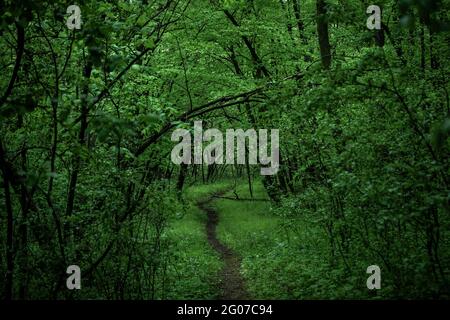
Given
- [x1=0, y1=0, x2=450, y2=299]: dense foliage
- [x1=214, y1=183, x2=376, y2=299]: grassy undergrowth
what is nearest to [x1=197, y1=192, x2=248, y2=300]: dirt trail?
[x1=214, y1=183, x2=376, y2=299]: grassy undergrowth

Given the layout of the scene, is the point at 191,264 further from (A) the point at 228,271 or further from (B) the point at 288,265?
(B) the point at 288,265

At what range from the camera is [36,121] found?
7188mm

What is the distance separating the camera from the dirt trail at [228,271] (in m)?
9.98

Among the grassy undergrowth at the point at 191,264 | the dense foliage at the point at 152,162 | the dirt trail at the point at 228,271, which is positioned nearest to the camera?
the dense foliage at the point at 152,162

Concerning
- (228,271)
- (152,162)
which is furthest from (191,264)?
(152,162)

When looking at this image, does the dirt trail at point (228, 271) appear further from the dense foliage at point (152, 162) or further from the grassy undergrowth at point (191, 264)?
the dense foliage at point (152, 162)

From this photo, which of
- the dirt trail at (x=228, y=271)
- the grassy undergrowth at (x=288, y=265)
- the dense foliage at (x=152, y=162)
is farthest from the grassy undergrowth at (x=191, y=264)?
the grassy undergrowth at (x=288, y=265)

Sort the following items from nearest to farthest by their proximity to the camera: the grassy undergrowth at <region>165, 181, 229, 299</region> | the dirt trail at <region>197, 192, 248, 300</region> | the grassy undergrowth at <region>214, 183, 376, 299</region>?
the grassy undergrowth at <region>214, 183, 376, 299</region>
the grassy undergrowth at <region>165, 181, 229, 299</region>
the dirt trail at <region>197, 192, 248, 300</region>

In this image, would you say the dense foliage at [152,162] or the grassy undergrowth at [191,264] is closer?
the dense foliage at [152,162]

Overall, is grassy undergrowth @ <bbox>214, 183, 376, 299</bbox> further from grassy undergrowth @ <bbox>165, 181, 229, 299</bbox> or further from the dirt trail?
grassy undergrowth @ <bbox>165, 181, 229, 299</bbox>

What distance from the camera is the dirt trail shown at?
9.98 m

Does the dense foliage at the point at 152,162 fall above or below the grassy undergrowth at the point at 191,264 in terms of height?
above

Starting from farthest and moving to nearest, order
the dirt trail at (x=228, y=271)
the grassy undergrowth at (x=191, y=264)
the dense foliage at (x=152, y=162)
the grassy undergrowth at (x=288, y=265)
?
the dirt trail at (x=228, y=271) → the grassy undergrowth at (x=191, y=264) → the grassy undergrowth at (x=288, y=265) → the dense foliage at (x=152, y=162)
